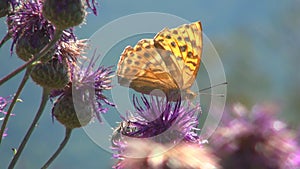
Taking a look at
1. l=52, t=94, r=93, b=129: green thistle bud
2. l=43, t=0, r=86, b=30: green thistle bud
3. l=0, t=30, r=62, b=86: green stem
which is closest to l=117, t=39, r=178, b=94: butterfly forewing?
l=52, t=94, r=93, b=129: green thistle bud

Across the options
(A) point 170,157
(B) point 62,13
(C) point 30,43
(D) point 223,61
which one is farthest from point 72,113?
(D) point 223,61

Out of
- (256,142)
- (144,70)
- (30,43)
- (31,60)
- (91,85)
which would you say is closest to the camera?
(256,142)

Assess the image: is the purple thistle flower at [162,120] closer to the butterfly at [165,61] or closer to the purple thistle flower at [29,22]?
the butterfly at [165,61]

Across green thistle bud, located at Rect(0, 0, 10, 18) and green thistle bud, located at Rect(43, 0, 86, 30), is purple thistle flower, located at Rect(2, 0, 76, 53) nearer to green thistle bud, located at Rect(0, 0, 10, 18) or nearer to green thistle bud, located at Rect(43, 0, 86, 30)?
green thistle bud, located at Rect(0, 0, 10, 18)

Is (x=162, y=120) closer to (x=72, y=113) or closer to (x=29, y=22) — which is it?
(x=72, y=113)

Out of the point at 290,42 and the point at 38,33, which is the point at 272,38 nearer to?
the point at 290,42
